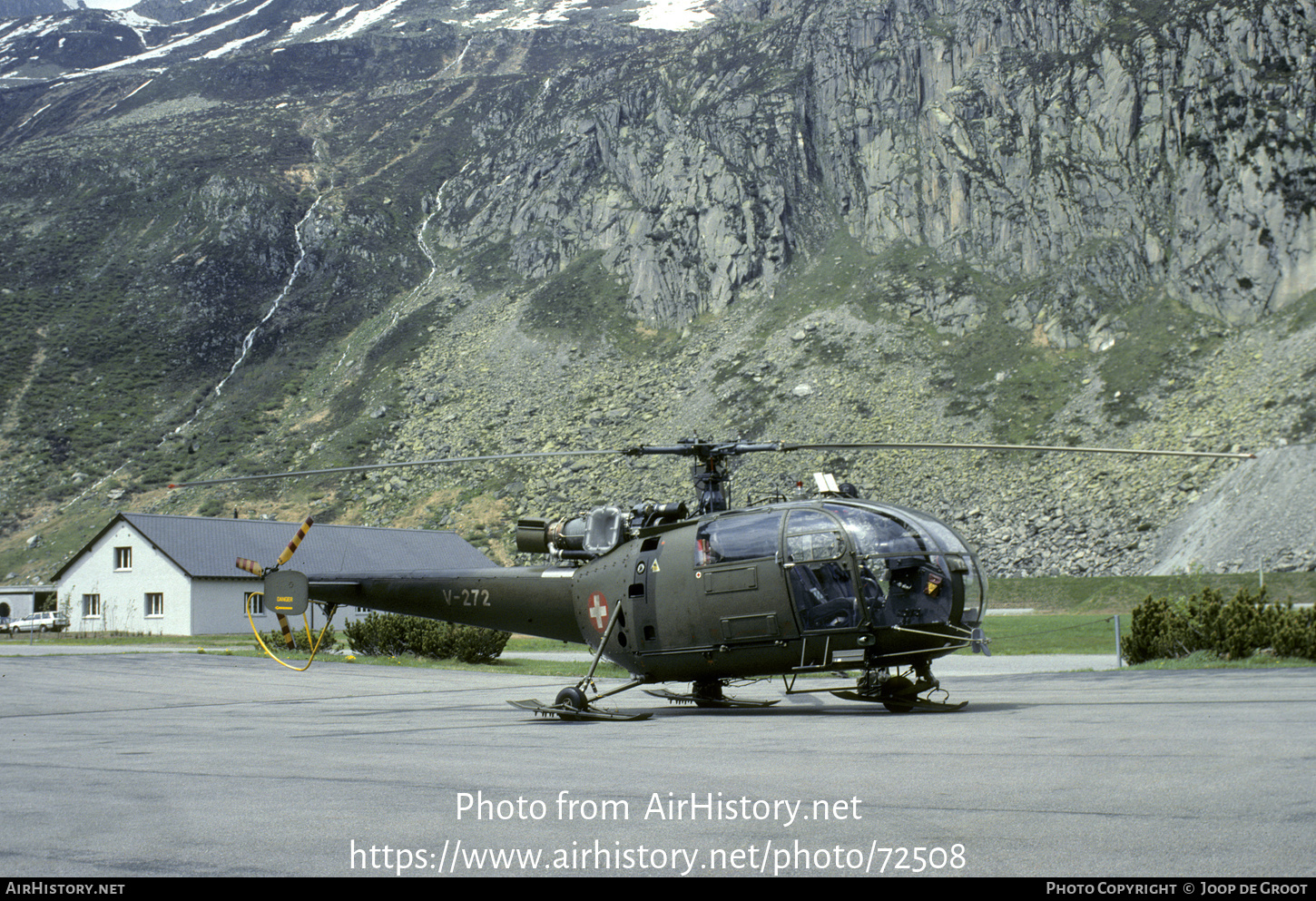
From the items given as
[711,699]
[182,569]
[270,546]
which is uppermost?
[711,699]

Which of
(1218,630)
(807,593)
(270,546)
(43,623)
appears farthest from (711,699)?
(43,623)

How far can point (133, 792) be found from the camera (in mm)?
6832

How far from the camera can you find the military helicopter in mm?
11281

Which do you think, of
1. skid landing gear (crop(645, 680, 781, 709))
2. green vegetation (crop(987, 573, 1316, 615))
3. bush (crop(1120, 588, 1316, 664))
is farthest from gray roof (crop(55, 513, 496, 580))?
bush (crop(1120, 588, 1316, 664))

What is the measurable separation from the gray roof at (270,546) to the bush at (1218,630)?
32.5 metres

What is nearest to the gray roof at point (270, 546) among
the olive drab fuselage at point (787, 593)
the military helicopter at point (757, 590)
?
the military helicopter at point (757, 590)

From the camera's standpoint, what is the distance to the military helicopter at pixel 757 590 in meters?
11.3

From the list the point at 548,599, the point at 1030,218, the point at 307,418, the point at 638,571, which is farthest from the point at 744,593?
the point at 307,418

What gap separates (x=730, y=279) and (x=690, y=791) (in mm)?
74447

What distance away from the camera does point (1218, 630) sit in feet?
59.3

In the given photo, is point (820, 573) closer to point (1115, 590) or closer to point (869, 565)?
point (869, 565)

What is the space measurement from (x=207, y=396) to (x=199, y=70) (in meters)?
76.2
